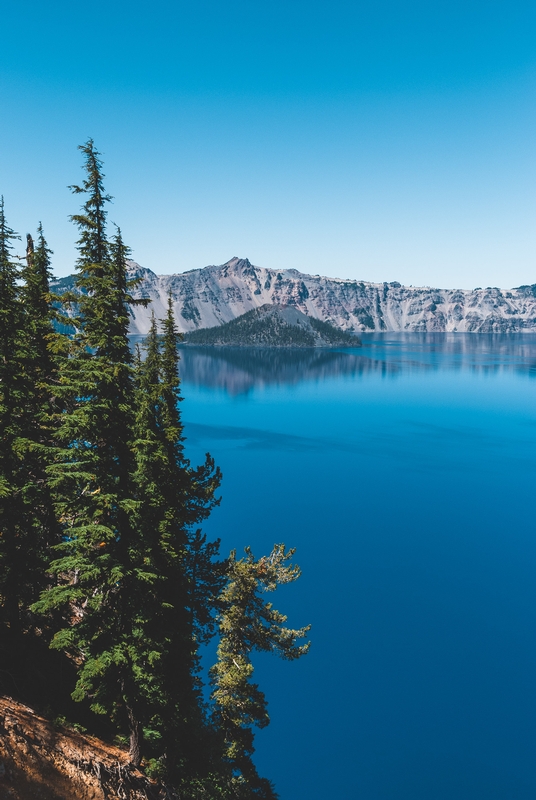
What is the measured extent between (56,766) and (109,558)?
7.38 metres

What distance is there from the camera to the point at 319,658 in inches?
1448

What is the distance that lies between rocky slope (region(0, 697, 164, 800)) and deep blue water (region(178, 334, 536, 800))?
17.0 meters

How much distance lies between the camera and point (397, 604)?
141ft

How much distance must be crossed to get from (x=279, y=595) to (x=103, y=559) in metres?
34.8

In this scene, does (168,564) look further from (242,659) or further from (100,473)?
(242,659)

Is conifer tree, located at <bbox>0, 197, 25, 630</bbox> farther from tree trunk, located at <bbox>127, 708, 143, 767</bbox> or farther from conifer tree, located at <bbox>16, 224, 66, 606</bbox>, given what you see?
tree trunk, located at <bbox>127, 708, 143, 767</bbox>

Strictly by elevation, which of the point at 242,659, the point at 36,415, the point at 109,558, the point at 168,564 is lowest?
the point at 242,659

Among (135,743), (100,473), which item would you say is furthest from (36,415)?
(135,743)

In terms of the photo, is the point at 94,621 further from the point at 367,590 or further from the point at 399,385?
the point at 399,385

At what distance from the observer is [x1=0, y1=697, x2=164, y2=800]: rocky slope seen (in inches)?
538

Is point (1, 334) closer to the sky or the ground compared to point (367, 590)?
closer to the sky

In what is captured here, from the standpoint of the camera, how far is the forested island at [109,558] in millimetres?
13891

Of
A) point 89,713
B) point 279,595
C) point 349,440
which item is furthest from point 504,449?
point 89,713

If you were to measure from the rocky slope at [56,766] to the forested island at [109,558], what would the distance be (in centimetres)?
12
